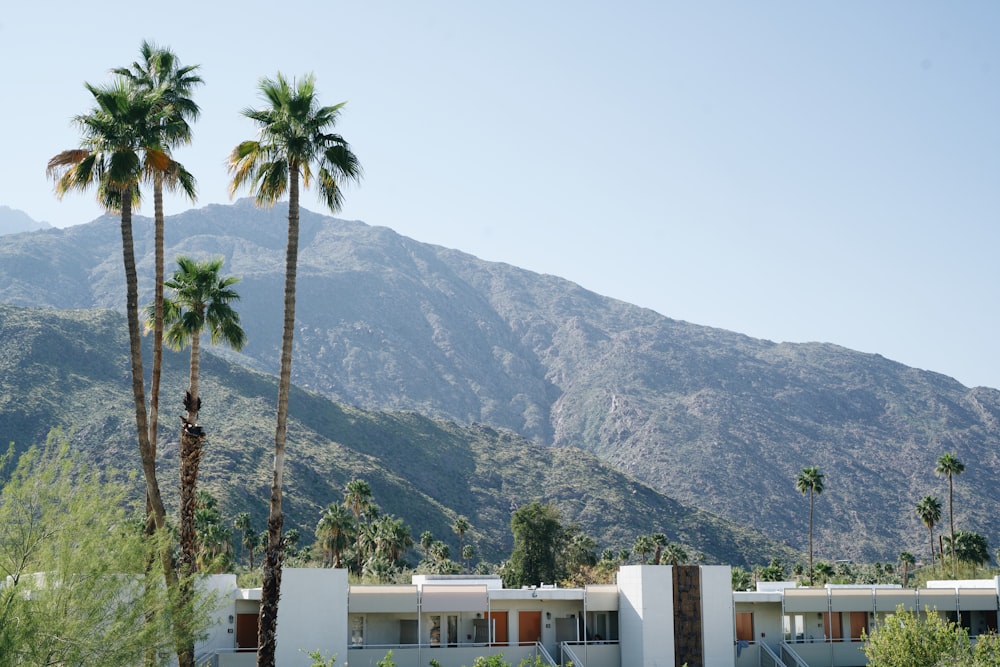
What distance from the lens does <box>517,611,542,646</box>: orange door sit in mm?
46938

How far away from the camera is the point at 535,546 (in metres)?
105

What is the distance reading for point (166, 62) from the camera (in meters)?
34.8

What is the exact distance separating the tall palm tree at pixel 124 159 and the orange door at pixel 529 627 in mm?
19829

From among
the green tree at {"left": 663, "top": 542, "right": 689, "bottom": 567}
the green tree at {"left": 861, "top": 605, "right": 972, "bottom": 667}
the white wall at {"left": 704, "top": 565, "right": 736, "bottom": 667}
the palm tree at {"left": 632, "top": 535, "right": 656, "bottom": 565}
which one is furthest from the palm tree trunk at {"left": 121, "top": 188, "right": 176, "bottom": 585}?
the palm tree at {"left": 632, "top": 535, "right": 656, "bottom": 565}

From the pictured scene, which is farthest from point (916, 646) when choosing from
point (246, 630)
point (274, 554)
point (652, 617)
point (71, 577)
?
point (71, 577)

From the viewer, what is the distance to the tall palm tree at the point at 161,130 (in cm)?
3291

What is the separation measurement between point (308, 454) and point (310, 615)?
107566 mm

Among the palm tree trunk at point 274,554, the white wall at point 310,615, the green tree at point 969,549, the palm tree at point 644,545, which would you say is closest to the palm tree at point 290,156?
the palm tree trunk at point 274,554

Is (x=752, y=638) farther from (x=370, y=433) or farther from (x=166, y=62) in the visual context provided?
(x=370, y=433)

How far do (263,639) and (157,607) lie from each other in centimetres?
427

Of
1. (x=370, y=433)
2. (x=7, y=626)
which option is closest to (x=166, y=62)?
(x=7, y=626)

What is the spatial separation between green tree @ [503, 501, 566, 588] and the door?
6188 cm

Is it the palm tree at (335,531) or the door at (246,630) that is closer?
the door at (246,630)

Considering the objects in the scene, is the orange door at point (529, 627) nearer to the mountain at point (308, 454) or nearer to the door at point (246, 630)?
the door at point (246, 630)
